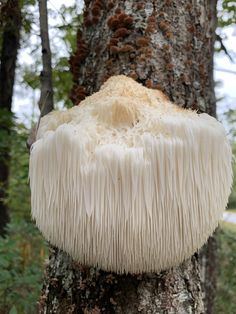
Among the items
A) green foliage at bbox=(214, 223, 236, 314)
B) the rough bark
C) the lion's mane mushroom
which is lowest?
green foliage at bbox=(214, 223, 236, 314)

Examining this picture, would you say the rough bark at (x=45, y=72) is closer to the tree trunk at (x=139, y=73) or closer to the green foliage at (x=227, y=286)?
the tree trunk at (x=139, y=73)

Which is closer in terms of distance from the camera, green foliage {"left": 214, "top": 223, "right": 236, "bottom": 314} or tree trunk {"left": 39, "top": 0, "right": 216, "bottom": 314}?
tree trunk {"left": 39, "top": 0, "right": 216, "bottom": 314}

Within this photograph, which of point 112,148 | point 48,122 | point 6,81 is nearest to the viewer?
point 112,148

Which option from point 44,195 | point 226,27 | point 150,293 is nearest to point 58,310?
point 150,293

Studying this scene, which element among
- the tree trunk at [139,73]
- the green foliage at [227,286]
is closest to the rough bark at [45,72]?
the tree trunk at [139,73]

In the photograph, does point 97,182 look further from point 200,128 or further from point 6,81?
point 6,81

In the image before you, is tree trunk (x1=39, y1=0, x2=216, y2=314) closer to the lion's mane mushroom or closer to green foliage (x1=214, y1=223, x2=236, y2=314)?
the lion's mane mushroom

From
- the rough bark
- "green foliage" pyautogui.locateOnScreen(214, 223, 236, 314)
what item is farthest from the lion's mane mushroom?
"green foliage" pyautogui.locateOnScreen(214, 223, 236, 314)
